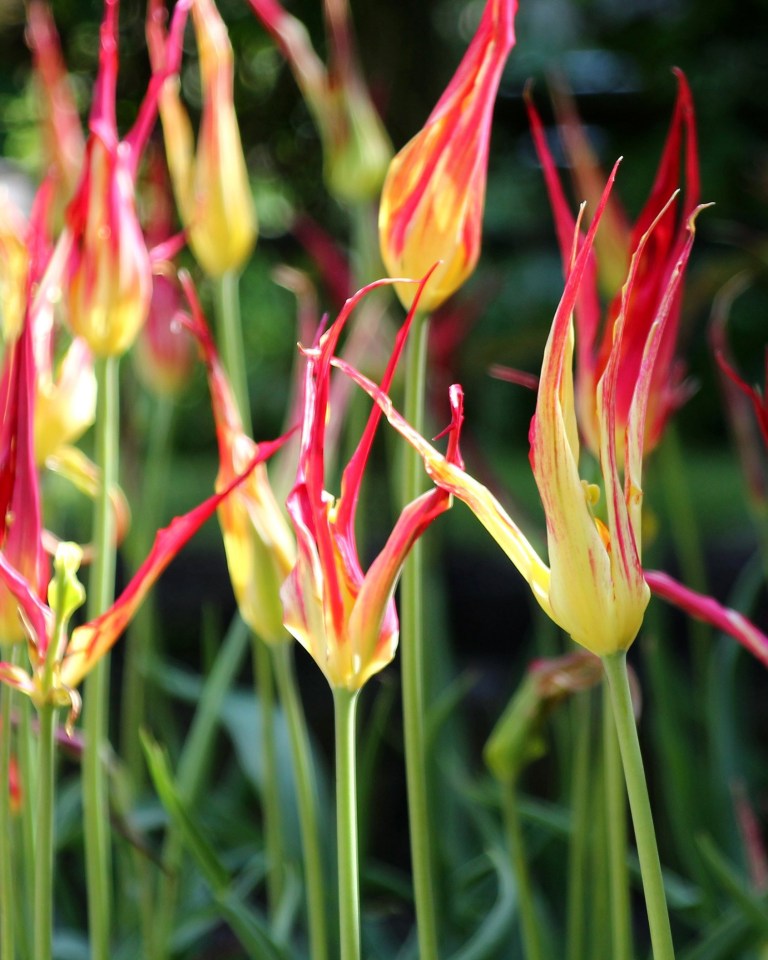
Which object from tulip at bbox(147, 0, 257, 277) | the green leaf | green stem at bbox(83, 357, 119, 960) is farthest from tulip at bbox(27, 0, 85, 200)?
the green leaf

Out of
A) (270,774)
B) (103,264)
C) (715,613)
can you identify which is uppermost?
(103,264)

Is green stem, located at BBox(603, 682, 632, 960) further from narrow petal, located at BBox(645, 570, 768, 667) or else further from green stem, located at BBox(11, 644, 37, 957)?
green stem, located at BBox(11, 644, 37, 957)

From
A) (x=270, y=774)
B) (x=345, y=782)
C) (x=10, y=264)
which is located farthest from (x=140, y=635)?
(x=345, y=782)

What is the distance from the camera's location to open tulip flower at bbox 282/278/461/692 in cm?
31

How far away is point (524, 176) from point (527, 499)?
1006 mm

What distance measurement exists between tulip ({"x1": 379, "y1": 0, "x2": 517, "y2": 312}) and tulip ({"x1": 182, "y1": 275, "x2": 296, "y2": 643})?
0.22 feet

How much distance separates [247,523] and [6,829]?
0.12 metres

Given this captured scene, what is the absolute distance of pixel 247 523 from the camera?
1.34 feet

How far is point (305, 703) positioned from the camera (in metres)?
1.31

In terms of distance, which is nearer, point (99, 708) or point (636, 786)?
point (636, 786)

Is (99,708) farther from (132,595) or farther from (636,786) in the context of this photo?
(636,786)

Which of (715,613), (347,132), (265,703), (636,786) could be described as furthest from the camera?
(347,132)

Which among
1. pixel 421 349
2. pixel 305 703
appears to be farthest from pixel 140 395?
pixel 421 349

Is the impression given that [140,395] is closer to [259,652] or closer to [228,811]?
[228,811]
